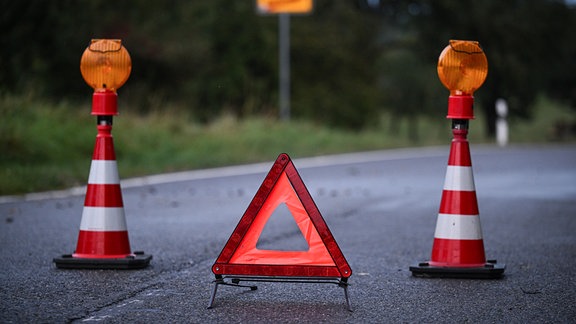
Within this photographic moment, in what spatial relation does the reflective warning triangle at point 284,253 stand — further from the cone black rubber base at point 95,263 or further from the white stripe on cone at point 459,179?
the white stripe on cone at point 459,179

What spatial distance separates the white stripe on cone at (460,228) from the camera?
22.4ft

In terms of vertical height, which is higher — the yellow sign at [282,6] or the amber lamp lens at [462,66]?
the yellow sign at [282,6]

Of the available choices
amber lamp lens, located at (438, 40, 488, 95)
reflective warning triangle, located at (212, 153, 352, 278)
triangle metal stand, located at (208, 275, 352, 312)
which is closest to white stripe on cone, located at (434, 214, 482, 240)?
amber lamp lens, located at (438, 40, 488, 95)

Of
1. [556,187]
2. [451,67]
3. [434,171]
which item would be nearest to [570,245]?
[451,67]

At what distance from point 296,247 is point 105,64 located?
2.15 metres

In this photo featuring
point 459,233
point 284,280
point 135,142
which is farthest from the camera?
point 135,142

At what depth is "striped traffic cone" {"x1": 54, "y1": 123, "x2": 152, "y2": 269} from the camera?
687 centimetres

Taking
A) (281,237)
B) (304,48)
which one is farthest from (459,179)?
(304,48)

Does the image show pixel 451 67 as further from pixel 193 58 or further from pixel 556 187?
pixel 193 58

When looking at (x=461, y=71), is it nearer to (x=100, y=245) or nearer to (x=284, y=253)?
(x=284, y=253)

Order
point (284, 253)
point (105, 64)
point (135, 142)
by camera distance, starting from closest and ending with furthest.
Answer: point (284, 253) → point (105, 64) → point (135, 142)

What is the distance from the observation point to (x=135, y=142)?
19875 millimetres

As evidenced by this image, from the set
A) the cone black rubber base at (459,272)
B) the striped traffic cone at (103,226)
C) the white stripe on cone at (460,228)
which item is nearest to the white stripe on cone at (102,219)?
the striped traffic cone at (103,226)

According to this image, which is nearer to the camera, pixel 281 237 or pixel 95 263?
pixel 95 263
